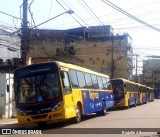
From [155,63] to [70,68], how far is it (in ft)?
329

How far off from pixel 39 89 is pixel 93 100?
637 centimetres

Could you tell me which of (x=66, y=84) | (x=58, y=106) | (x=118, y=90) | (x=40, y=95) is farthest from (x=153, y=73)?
(x=40, y=95)

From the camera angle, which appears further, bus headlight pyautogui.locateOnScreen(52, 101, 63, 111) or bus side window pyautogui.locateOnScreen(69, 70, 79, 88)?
bus side window pyautogui.locateOnScreen(69, 70, 79, 88)

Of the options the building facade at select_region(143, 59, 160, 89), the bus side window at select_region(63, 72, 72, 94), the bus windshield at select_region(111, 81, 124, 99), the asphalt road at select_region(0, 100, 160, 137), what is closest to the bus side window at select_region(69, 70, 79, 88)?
the bus side window at select_region(63, 72, 72, 94)

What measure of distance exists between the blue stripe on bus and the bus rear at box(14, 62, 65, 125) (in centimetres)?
379

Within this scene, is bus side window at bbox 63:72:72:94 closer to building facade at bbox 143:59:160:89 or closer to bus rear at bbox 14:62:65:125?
bus rear at bbox 14:62:65:125

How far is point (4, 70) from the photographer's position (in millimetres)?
27672

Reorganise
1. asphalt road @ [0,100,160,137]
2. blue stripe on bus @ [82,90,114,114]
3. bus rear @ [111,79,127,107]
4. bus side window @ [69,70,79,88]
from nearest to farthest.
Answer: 1. asphalt road @ [0,100,160,137]
2. bus side window @ [69,70,79,88]
3. blue stripe on bus @ [82,90,114,114]
4. bus rear @ [111,79,127,107]

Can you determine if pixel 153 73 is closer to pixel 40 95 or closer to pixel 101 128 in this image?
pixel 40 95

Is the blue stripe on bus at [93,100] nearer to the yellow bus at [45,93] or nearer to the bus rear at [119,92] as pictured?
the yellow bus at [45,93]

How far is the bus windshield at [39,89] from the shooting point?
15531mm

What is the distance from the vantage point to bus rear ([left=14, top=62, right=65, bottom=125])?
50.6 feet

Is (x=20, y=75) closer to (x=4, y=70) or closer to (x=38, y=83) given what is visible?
(x=38, y=83)

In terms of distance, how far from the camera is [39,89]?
51.2ft
